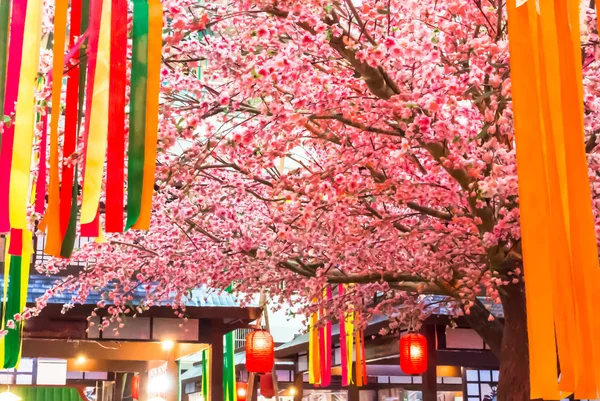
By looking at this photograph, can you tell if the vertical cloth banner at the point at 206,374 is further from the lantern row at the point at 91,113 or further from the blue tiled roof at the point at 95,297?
the lantern row at the point at 91,113

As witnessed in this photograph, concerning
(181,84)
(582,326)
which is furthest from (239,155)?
(582,326)

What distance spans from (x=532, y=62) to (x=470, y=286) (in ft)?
12.4

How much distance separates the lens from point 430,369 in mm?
10711

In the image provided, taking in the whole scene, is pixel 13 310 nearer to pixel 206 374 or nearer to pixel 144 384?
pixel 206 374

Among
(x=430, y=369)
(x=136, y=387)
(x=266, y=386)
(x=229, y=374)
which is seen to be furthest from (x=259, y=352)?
(x=266, y=386)

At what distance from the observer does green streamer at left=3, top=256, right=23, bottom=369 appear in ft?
23.6

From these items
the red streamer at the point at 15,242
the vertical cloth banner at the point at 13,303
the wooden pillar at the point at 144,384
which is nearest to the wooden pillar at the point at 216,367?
the vertical cloth banner at the point at 13,303

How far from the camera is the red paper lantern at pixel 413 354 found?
393 inches

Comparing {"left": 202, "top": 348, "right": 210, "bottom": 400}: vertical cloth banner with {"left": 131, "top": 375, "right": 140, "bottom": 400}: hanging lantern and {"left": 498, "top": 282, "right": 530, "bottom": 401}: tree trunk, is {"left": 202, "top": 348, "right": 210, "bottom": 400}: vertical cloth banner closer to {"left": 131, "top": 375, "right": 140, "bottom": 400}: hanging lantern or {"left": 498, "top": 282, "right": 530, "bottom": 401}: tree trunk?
{"left": 131, "top": 375, "right": 140, "bottom": 400}: hanging lantern

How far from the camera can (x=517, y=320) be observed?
617cm

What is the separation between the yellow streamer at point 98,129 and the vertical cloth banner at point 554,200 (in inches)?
68.2

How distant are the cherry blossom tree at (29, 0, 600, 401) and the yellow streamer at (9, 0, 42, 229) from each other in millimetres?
955

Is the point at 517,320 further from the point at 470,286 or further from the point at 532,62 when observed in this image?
the point at 532,62

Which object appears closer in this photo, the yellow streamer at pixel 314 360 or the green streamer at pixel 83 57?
the green streamer at pixel 83 57
